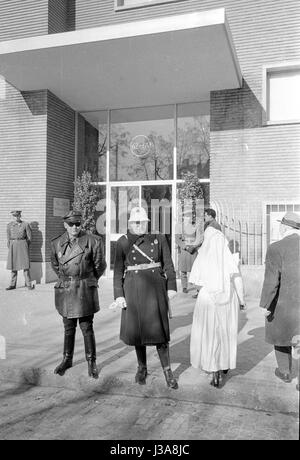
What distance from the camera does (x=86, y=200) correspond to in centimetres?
1160

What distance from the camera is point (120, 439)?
3.34 metres

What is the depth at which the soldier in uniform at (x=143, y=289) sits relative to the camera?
4258 mm

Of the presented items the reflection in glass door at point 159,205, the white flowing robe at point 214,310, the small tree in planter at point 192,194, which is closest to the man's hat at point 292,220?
the white flowing robe at point 214,310

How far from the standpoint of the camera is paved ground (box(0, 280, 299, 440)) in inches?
137

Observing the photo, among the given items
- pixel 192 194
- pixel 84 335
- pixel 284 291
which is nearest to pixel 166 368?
pixel 84 335

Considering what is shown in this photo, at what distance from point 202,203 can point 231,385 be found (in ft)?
22.2

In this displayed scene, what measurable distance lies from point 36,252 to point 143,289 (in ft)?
24.3

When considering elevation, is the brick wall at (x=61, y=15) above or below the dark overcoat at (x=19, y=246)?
above

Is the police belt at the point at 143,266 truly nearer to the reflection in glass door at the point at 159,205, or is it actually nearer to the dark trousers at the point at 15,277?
the dark trousers at the point at 15,277

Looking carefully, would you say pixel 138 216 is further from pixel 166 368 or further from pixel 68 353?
pixel 68 353

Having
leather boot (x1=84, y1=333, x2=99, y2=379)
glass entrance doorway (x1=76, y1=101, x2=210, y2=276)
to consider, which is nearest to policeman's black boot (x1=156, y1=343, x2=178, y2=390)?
leather boot (x1=84, y1=333, x2=99, y2=379)

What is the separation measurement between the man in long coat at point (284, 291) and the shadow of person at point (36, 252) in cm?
775

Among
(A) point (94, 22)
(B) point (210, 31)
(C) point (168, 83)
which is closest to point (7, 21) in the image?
(A) point (94, 22)
